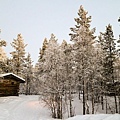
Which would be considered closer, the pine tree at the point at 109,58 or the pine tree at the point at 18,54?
the pine tree at the point at 109,58

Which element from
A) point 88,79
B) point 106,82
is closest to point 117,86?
point 106,82

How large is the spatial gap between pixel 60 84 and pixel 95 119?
39.7 ft

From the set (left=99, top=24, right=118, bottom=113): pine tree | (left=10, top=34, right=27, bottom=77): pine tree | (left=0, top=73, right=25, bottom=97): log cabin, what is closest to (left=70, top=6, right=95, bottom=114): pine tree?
(left=99, top=24, right=118, bottom=113): pine tree

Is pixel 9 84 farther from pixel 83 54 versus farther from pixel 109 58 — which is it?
pixel 109 58

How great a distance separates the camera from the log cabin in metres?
36.4

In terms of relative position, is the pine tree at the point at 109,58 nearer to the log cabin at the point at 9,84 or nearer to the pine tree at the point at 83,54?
the pine tree at the point at 83,54

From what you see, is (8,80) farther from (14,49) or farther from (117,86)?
(117,86)

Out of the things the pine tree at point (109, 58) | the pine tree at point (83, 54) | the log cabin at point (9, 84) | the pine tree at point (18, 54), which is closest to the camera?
the pine tree at point (83, 54)

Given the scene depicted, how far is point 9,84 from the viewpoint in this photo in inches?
1483

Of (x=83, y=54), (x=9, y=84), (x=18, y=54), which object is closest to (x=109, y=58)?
(x=83, y=54)

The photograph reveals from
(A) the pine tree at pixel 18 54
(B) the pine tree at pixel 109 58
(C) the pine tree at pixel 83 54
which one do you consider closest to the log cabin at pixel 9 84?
(A) the pine tree at pixel 18 54

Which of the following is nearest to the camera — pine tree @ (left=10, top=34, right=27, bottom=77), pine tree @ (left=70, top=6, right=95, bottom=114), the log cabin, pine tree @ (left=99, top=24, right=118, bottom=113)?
pine tree @ (left=70, top=6, right=95, bottom=114)

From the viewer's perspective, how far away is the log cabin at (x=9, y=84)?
36.4 metres

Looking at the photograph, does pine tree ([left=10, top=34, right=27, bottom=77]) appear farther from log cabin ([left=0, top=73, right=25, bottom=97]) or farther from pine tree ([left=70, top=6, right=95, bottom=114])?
pine tree ([left=70, top=6, right=95, bottom=114])
